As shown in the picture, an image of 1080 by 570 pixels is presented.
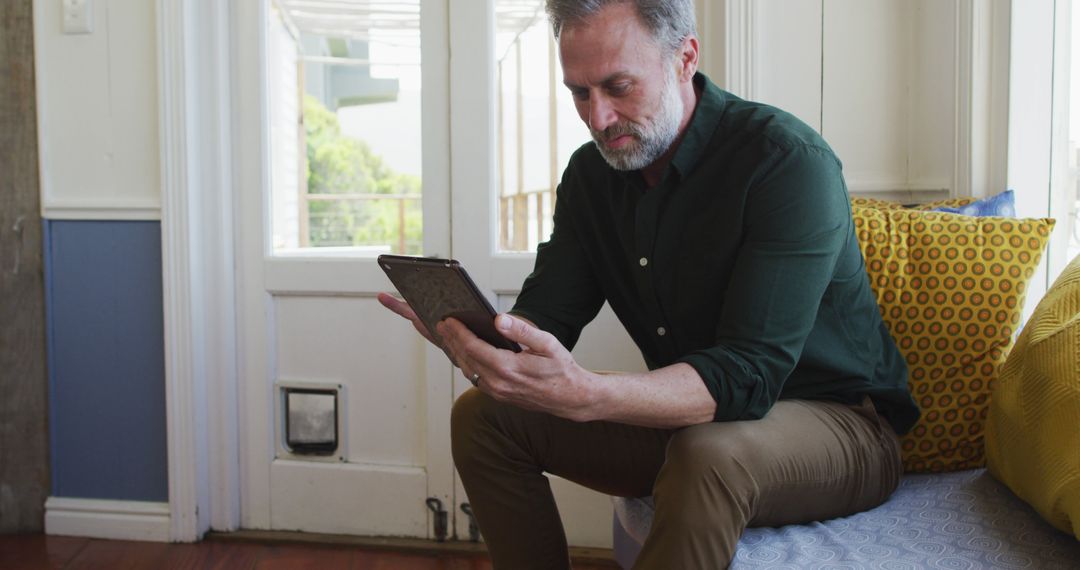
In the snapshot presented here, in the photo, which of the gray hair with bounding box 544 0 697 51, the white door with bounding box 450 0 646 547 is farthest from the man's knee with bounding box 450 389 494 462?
the white door with bounding box 450 0 646 547

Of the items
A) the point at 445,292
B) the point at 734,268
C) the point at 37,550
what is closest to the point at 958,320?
the point at 734,268

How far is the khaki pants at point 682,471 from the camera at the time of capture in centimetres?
118

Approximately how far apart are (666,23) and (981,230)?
2.10 ft

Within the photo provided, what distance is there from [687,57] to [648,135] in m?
0.15

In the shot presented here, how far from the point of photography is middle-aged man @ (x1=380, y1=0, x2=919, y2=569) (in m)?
1.22

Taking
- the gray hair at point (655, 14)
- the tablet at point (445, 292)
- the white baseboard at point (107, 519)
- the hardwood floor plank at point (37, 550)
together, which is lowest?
the hardwood floor plank at point (37, 550)

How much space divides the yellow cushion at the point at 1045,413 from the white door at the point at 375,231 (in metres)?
1.05

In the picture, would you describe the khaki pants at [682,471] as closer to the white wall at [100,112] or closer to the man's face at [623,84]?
the man's face at [623,84]

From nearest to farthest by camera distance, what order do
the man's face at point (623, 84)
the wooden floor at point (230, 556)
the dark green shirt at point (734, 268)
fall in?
the dark green shirt at point (734, 268) < the man's face at point (623, 84) < the wooden floor at point (230, 556)

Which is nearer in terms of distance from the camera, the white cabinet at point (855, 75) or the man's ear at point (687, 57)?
the man's ear at point (687, 57)

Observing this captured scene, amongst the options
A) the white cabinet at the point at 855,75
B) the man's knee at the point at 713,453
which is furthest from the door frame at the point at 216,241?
the man's knee at the point at 713,453

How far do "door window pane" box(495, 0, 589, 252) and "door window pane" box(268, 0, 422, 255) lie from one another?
0.73 feet

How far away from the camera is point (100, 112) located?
8.07ft

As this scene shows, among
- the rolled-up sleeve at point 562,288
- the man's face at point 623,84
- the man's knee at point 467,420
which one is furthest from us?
the rolled-up sleeve at point 562,288
